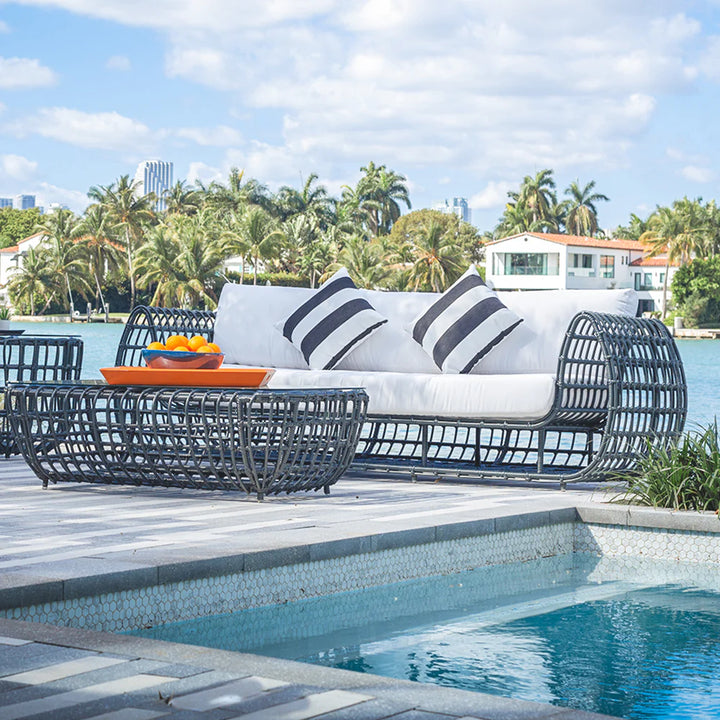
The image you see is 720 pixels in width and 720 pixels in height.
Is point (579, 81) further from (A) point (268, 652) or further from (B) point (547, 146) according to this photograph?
(A) point (268, 652)

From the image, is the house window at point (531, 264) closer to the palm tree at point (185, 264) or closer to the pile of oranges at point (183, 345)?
the palm tree at point (185, 264)

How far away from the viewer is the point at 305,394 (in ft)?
15.6

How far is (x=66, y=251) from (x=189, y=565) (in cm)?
5582

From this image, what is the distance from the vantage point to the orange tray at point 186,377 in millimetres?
4992

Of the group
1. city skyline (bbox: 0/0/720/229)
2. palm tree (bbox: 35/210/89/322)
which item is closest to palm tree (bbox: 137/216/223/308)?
city skyline (bbox: 0/0/720/229)

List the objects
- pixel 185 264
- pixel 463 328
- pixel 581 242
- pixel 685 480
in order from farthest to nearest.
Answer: pixel 581 242 < pixel 185 264 < pixel 463 328 < pixel 685 480

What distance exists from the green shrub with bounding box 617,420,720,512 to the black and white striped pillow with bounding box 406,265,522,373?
1.70 metres

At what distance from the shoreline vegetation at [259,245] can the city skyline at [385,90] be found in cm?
191

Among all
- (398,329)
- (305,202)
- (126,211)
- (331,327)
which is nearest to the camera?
(331,327)

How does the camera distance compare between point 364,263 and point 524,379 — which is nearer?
point 524,379

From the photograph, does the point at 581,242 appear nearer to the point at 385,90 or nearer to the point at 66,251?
the point at 385,90

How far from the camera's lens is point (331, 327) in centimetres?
688

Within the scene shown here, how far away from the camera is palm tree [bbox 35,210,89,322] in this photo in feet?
188

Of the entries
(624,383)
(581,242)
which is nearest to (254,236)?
(581,242)
